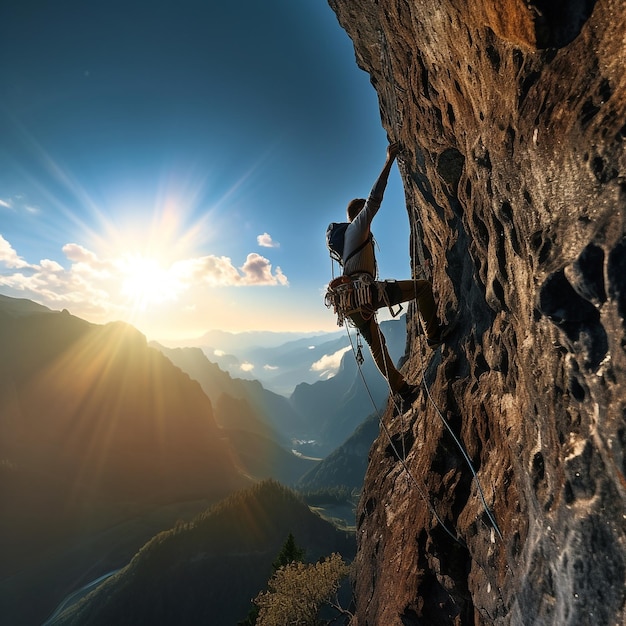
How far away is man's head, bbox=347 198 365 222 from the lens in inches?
335

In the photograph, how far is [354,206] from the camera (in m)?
8.63

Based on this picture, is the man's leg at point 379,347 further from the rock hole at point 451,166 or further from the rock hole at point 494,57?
the rock hole at point 494,57

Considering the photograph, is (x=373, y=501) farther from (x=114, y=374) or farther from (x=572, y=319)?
(x=114, y=374)

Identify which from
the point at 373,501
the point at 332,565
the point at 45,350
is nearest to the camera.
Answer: the point at 373,501

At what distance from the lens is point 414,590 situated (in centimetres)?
645

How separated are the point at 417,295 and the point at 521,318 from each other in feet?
10.7

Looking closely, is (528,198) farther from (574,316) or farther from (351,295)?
(351,295)

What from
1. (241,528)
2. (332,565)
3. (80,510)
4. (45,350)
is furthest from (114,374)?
(332,565)

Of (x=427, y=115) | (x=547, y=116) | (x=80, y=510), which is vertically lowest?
(x=80, y=510)

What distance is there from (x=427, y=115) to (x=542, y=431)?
21.6ft

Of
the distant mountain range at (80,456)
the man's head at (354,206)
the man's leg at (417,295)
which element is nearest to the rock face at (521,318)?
the man's leg at (417,295)

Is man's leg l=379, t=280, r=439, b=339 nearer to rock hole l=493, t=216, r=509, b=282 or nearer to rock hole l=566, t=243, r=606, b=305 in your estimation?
rock hole l=493, t=216, r=509, b=282

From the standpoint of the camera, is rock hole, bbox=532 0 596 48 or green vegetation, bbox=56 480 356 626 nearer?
rock hole, bbox=532 0 596 48

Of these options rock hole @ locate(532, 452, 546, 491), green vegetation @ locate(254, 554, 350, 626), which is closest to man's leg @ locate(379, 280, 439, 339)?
rock hole @ locate(532, 452, 546, 491)
